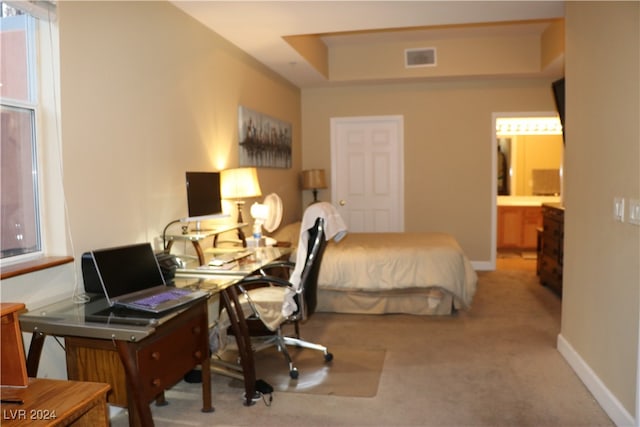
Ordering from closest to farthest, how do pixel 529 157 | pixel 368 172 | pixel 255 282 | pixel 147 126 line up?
pixel 255 282, pixel 147 126, pixel 368 172, pixel 529 157

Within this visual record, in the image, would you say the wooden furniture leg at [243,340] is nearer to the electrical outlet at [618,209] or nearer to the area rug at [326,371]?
the area rug at [326,371]

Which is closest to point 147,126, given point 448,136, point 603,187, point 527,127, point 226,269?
point 226,269

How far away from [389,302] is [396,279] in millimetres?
→ 282

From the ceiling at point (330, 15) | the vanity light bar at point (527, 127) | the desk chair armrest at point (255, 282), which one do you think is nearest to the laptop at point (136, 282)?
the desk chair armrest at point (255, 282)

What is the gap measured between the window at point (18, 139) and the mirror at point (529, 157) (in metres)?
6.89

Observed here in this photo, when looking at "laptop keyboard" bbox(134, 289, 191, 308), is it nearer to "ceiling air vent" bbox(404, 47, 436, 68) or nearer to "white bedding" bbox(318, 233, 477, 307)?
"white bedding" bbox(318, 233, 477, 307)

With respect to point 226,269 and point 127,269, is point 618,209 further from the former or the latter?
point 127,269

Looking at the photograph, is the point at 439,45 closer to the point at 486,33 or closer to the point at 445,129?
the point at 486,33

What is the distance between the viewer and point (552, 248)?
17.4 ft

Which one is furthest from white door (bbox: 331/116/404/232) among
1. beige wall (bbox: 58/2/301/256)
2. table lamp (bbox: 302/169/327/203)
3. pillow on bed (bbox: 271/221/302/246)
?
beige wall (bbox: 58/2/301/256)

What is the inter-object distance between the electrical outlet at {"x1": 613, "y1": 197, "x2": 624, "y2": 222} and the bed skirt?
206 cm

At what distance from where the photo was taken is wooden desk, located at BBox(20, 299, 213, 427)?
2070mm

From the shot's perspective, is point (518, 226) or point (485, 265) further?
point (518, 226)

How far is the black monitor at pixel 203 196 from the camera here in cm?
344
